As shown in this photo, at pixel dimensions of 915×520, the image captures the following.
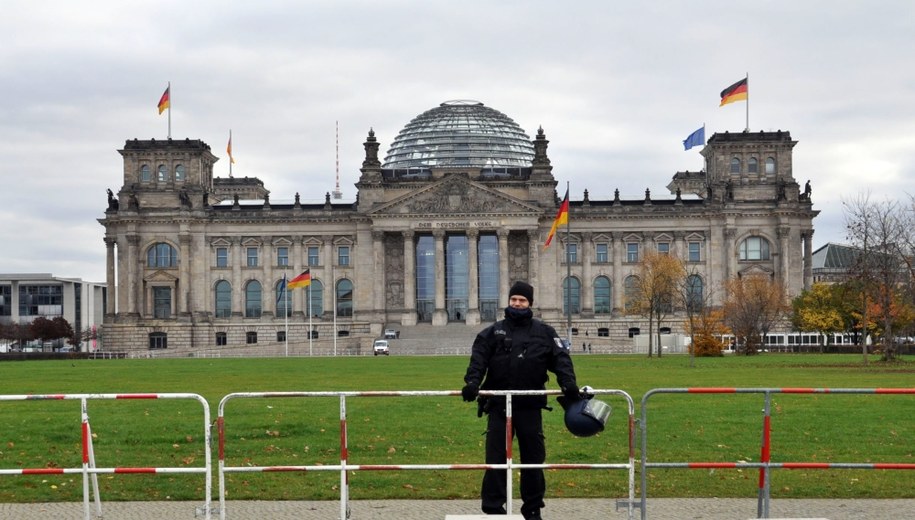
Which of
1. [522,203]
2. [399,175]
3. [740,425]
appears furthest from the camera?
[399,175]

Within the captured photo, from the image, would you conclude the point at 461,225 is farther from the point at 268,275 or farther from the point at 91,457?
the point at 91,457

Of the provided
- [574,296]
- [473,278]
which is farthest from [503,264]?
[574,296]

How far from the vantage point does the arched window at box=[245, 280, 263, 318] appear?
468 ft

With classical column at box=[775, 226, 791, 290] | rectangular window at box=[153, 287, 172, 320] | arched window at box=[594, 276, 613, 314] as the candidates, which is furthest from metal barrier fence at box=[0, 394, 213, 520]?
rectangular window at box=[153, 287, 172, 320]

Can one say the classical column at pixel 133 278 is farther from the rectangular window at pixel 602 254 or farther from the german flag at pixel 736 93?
the german flag at pixel 736 93

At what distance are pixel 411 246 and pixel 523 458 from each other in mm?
120741

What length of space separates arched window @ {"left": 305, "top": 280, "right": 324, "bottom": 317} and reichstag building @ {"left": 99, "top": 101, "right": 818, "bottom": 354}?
15cm

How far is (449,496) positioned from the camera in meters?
21.4

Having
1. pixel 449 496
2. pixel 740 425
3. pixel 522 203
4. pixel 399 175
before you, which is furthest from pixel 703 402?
pixel 399 175

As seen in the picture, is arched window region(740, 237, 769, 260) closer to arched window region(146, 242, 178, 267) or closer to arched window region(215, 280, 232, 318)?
arched window region(215, 280, 232, 318)

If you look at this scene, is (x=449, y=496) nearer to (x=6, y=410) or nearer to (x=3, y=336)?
(x=6, y=410)

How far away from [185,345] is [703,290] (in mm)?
54556

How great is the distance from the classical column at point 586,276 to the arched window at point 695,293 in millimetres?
11235

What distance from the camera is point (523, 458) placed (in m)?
18.3
